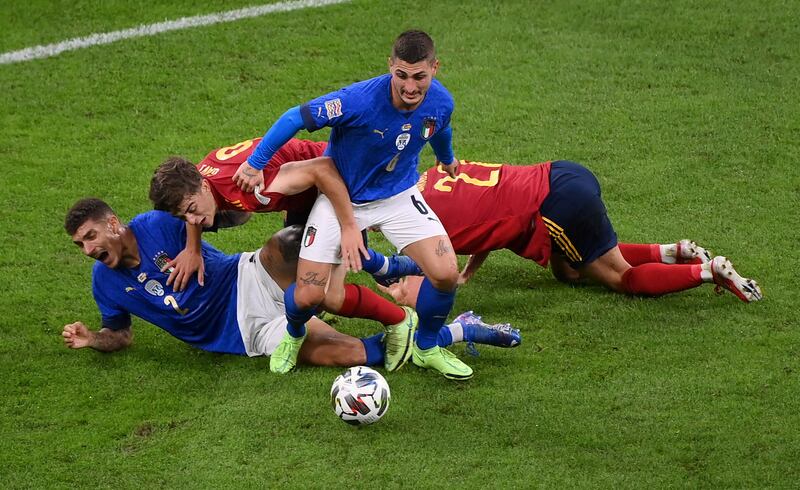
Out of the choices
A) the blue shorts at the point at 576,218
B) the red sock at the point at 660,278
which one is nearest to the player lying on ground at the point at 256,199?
the blue shorts at the point at 576,218

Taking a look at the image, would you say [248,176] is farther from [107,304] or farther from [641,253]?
[641,253]

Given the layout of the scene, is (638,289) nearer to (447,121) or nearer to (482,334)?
(482,334)

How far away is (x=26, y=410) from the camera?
233 inches

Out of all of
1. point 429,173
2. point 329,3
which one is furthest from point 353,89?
point 329,3

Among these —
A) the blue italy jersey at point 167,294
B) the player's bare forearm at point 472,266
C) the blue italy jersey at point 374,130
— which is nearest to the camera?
the blue italy jersey at point 374,130

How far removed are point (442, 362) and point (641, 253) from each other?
1.73 meters

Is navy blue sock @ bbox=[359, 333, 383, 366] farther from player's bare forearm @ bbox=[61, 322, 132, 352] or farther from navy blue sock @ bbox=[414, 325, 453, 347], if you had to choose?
player's bare forearm @ bbox=[61, 322, 132, 352]

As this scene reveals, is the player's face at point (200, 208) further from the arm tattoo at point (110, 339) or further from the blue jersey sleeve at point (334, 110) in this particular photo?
the arm tattoo at point (110, 339)

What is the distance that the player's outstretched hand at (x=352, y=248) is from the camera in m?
5.83

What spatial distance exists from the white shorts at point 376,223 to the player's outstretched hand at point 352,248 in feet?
0.33

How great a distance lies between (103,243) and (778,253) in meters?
4.08

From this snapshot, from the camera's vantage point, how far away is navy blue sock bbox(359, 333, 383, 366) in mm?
6195

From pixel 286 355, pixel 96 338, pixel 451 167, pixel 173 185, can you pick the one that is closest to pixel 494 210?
pixel 451 167

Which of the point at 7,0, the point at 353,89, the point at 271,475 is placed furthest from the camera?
the point at 7,0
